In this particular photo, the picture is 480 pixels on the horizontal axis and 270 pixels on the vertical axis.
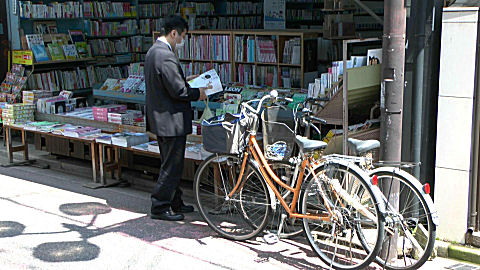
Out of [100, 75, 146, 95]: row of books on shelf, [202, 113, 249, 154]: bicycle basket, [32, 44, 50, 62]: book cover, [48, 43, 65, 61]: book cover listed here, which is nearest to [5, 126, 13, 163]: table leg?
[100, 75, 146, 95]: row of books on shelf

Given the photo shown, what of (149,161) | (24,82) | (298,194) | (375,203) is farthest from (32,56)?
(375,203)

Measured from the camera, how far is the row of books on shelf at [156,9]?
14.1 metres

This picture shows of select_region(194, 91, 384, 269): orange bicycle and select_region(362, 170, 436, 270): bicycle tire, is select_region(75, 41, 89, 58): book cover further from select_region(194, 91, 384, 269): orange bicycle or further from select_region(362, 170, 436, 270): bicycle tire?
select_region(362, 170, 436, 270): bicycle tire

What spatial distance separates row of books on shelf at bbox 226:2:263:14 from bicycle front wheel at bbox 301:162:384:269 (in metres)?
10.7

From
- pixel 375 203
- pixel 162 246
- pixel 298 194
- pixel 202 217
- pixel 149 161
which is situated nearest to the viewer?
pixel 375 203

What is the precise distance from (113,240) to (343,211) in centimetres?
222

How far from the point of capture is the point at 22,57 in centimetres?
1068

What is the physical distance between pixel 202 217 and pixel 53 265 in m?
1.50

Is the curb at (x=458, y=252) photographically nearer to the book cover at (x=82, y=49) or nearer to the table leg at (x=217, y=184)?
the table leg at (x=217, y=184)

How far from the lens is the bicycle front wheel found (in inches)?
187

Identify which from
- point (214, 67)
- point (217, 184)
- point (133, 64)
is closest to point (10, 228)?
point (217, 184)

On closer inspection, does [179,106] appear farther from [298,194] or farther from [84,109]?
[84,109]

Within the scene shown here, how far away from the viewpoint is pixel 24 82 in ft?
34.1

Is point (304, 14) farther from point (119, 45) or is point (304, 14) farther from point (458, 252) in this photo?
point (458, 252)
